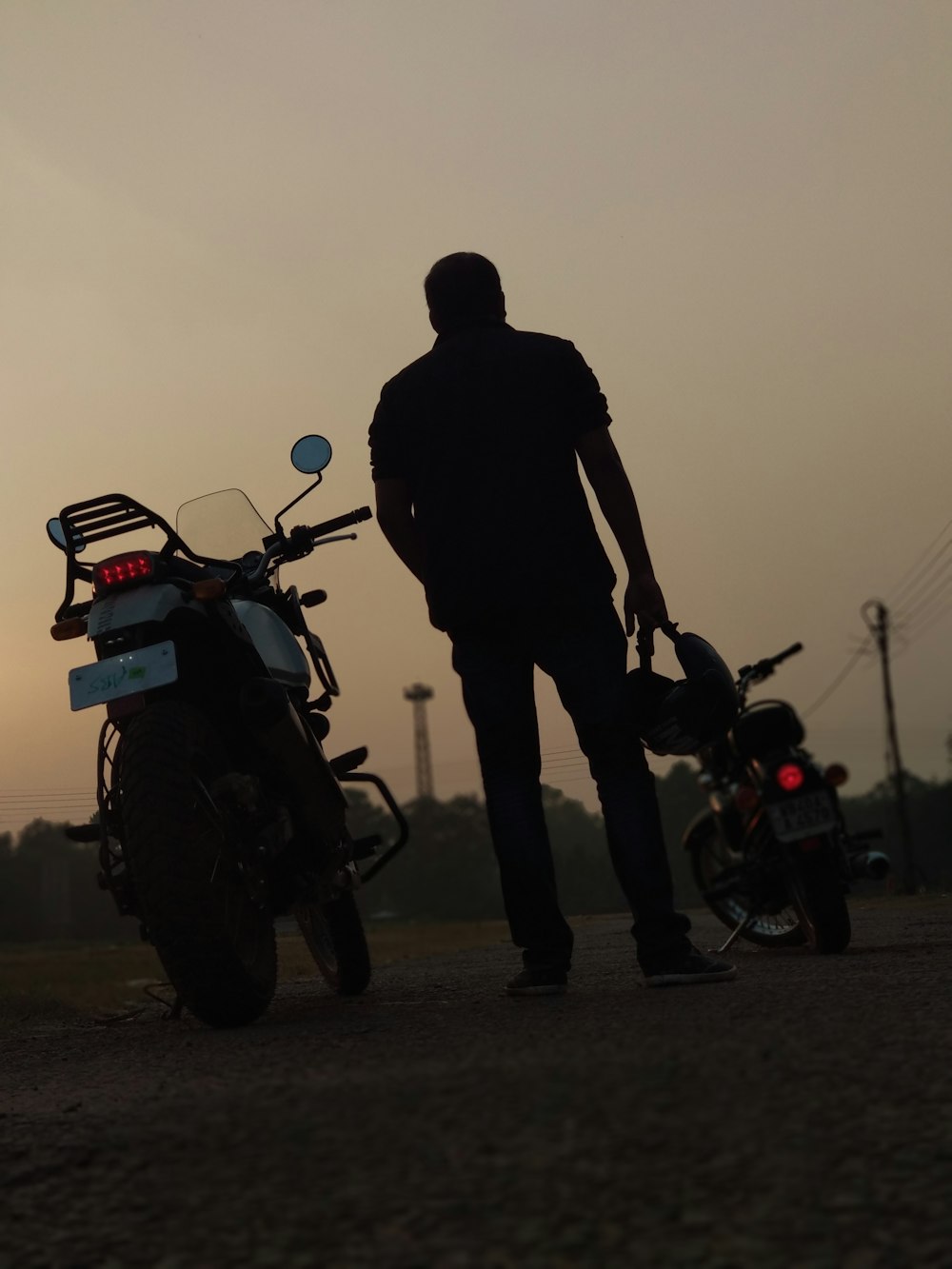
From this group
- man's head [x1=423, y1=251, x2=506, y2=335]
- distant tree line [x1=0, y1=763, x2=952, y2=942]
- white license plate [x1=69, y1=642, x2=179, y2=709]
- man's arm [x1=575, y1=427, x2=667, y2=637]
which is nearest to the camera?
white license plate [x1=69, y1=642, x2=179, y2=709]

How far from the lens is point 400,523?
4848mm

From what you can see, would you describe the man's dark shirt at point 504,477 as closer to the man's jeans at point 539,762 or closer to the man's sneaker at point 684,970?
the man's jeans at point 539,762

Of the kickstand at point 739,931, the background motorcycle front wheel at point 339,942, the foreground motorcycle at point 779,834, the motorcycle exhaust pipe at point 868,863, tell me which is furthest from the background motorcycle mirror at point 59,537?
the motorcycle exhaust pipe at point 868,863

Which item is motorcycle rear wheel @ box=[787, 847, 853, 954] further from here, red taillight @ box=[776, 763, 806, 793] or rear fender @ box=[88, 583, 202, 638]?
rear fender @ box=[88, 583, 202, 638]

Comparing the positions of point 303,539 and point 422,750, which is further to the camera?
point 422,750

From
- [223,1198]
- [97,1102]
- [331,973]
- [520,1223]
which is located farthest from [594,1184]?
[331,973]

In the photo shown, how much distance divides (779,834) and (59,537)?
9.90 feet

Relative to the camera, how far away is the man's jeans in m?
4.30

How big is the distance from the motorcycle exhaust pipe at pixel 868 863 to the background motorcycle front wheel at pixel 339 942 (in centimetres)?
210

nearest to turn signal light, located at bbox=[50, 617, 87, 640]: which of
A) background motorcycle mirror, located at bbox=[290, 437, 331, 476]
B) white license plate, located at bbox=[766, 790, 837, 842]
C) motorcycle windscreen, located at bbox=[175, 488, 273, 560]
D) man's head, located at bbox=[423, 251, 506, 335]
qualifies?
motorcycle windscreen, located at bbox=[175, 488, 273, 560]

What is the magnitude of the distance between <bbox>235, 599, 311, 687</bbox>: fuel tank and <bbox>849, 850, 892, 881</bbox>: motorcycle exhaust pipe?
2.55 m

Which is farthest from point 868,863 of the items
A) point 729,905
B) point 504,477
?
point 504,477

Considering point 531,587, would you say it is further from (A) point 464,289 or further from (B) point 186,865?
(B) point 186,865

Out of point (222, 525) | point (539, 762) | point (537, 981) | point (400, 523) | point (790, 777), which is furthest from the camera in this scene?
point (790, 777)
